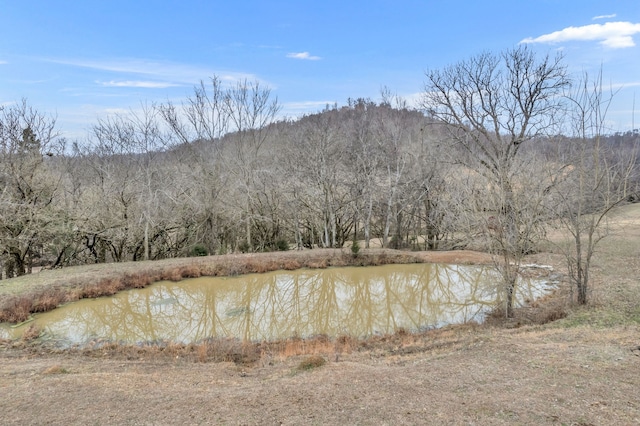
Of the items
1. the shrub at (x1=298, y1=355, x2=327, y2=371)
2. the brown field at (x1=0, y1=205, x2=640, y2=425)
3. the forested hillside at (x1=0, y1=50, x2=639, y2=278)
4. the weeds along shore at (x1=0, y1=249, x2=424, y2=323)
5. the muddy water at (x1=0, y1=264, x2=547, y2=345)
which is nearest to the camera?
the brown field at (x1=0, y1=205, x2=640, y2=425)

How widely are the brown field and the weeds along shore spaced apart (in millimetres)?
2290

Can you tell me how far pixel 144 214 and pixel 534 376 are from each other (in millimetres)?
17874

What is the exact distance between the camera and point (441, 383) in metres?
4.95

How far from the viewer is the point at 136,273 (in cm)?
1462

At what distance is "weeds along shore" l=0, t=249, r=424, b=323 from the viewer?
37.1 feet

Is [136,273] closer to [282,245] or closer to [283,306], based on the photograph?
[283,306]

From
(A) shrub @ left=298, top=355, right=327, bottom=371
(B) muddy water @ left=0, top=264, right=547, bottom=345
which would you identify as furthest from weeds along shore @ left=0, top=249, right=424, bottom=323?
(A) shrub @ left=298, top=355, right=327, bottom=371

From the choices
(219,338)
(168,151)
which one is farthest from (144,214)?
(219,338)

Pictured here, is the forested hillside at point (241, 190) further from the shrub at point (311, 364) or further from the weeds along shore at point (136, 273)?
the shrub at point (311, 364)

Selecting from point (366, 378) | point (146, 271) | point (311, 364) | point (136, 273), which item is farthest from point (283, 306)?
point (366, 378)

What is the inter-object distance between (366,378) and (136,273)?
1231 centimetres

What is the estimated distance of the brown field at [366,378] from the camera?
4.21 metres

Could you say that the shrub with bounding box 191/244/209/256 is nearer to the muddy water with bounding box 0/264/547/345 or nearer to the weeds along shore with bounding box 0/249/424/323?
the weeds along shore with bounding box 0/249/424/323

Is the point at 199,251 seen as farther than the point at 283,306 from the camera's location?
→ Yes
